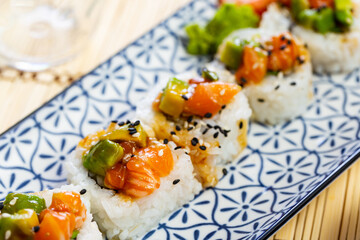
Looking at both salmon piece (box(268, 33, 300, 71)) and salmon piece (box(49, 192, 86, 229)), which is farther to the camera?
salmon piece (box(268, 33, 300, 71))

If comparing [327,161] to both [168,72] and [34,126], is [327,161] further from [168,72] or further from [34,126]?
[34,126]

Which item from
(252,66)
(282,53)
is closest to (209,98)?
(252,66)

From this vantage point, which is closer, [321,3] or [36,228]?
[36,228]

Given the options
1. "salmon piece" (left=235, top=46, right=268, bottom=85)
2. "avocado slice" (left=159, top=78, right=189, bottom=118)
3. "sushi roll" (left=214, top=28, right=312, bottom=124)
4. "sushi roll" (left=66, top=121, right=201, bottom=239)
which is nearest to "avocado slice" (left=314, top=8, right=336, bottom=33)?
"sushi roll" (left=214, top=28, right=312, bottom=124)

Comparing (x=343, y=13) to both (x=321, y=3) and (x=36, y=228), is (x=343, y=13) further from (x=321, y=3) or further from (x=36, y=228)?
(x=36, y=228)

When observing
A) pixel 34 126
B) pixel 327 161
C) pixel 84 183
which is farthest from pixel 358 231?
pixel 34 126

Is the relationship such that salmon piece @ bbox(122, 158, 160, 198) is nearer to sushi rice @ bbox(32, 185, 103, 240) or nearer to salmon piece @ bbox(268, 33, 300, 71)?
sushi rice @ bbox(32, 185, 103, 240)

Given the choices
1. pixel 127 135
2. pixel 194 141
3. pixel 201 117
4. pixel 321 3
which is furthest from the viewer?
pixel 321 3

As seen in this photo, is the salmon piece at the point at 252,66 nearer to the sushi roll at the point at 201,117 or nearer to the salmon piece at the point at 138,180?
the sushi roll at the point at 201,117
